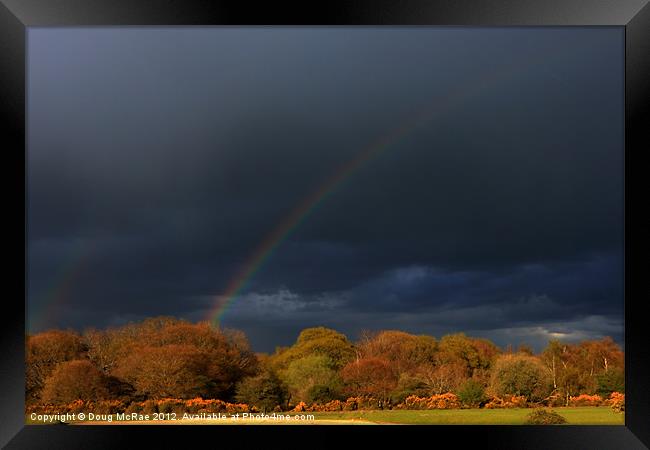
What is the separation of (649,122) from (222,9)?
2.46m

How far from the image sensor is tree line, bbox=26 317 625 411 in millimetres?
6512

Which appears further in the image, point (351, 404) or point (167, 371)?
point (351, 404)

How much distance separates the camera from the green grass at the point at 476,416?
641 centimetres

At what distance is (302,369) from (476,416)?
7.19ft

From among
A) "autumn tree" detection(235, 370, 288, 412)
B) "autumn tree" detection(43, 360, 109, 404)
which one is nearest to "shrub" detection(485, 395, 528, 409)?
"autumn tree" detection(235, 370, 288, 412)

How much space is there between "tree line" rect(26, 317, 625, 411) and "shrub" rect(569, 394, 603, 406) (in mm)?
47

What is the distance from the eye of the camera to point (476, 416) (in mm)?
6875

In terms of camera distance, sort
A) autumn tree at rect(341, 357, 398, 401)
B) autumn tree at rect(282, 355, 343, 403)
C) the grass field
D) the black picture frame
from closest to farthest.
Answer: the black picture frame
the grass field
autumn tree at rect(282, 355, 343, 403)
autumn tree at rect(341, 357, 398, 401)

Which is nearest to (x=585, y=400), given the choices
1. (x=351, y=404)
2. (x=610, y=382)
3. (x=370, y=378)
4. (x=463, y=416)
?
(x=610, y=382)

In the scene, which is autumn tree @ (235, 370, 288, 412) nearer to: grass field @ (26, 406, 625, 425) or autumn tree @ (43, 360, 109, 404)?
grass field @ (26, 406, 625, 425)

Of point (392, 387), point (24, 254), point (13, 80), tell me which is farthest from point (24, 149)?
point (392, 387)

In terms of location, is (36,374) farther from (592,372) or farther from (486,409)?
(592,372)

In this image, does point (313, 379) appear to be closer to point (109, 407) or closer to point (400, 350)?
point (400, 350)

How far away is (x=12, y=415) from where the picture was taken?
10.6 ft
